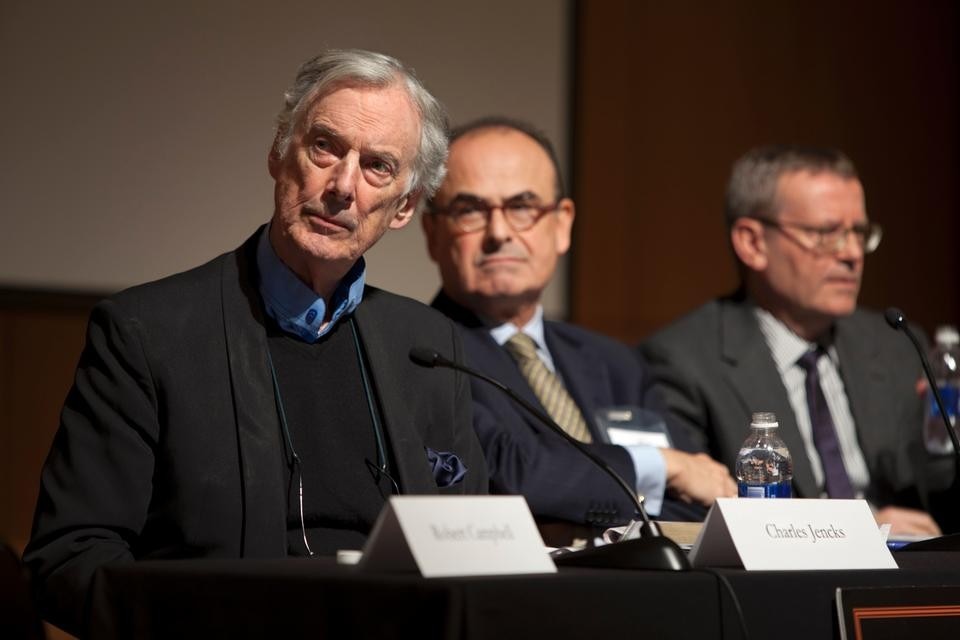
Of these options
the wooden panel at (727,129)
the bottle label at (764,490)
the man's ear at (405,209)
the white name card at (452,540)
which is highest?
the wooden panel at (727,129)

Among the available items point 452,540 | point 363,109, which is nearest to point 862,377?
point 363,109

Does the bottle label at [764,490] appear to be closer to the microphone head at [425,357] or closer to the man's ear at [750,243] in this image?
the microphone head at [425,357]

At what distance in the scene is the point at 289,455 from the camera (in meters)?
2.49

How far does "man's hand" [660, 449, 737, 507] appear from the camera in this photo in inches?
133

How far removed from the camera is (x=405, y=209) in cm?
285

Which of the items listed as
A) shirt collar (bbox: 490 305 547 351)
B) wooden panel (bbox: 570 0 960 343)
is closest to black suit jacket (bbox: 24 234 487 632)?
shirt collar (bbox: 490 305 547 351)

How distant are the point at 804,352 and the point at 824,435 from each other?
11.1 inches

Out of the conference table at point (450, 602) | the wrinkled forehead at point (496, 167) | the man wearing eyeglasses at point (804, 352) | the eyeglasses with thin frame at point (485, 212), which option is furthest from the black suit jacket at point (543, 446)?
the conference table at point (450, 602)

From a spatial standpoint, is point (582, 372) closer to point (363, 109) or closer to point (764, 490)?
point (764, 490)

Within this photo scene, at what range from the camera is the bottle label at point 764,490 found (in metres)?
2.84

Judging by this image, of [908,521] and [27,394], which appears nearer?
[908,521]

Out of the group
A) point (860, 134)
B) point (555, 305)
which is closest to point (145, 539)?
point (555, 305)

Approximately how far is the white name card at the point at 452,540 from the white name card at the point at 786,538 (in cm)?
31

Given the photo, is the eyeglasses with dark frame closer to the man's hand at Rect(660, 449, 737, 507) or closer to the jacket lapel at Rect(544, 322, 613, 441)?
the jacket lapel at Rect(544, 322, 613, 441)
